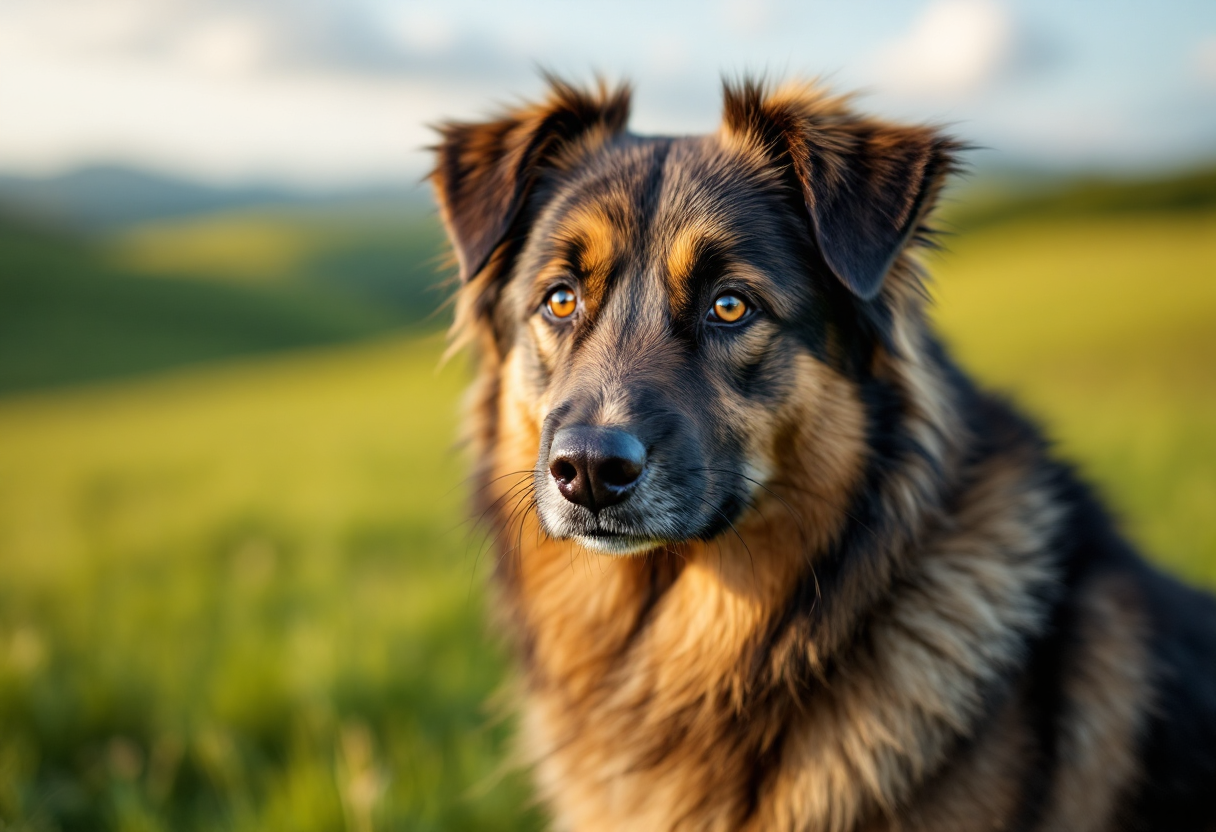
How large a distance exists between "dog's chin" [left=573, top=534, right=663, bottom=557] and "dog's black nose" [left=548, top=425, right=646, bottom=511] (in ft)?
0.49

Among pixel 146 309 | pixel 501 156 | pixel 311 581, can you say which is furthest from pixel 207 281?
pixel 501 156

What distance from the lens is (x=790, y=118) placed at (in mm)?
2875

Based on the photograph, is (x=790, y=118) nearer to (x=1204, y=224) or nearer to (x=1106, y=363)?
(x=1106, y=363)

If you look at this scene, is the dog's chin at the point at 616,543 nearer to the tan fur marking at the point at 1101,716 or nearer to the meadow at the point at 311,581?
the meadow at the point at 311,581

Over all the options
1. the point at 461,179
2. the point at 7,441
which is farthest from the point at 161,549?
the point at 7,441

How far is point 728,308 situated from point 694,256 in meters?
0.19

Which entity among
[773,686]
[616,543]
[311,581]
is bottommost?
[311,581]

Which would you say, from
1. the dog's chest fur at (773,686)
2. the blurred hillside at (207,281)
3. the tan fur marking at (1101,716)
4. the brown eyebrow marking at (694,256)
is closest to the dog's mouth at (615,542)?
the dog's chest fur at (773,686)

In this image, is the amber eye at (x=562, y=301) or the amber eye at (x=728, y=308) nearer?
the amber eye at (x=728, y=308)

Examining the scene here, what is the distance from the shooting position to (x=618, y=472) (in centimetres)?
228

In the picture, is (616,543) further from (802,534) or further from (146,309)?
(146,309)

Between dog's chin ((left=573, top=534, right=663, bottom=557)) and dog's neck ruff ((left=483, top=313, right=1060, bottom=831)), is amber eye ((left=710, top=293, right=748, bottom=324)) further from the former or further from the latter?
dog's chin ((left=573, top=534, right=663, bottom=557))

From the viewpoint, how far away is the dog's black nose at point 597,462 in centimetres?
226

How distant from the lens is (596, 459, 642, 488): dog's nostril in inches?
89.3
